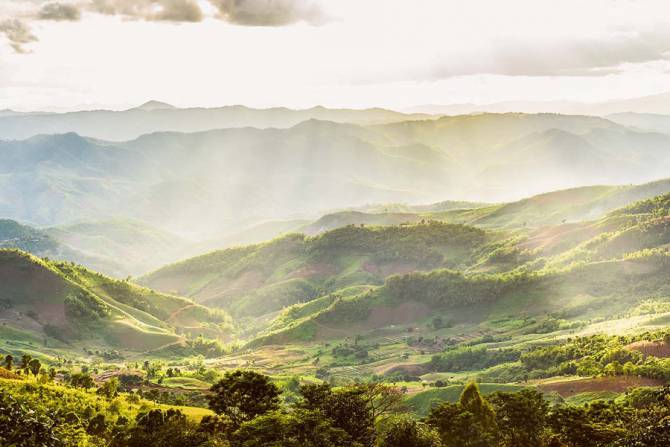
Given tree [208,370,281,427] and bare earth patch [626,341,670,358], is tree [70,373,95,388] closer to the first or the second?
tree [208,370,281,427]

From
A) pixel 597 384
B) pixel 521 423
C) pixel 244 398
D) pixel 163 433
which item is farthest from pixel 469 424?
pixel 597 384

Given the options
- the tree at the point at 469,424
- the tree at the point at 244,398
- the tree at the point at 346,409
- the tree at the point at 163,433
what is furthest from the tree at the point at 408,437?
the tree at the point at 163,433

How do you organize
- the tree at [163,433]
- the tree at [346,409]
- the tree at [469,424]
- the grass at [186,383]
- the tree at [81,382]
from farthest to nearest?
the grass at [186,383] < the tree at [81,382] < the tree at [346,409] < the tree at [469,424] < the tree at [163,433]

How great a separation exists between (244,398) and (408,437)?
21439 mm

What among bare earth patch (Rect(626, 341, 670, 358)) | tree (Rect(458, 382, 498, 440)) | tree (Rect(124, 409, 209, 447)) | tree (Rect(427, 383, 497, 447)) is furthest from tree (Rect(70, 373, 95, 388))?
bare earth patch (Rect(626, 341, 670, 358))

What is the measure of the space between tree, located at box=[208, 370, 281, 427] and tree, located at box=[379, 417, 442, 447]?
48.8ft

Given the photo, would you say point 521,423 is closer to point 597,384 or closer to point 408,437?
point 408,437

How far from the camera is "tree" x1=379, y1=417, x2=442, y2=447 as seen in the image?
249 ft

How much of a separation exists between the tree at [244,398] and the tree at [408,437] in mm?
14873

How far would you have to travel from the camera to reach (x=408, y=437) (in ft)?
250

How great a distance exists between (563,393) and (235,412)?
94698 millimetres

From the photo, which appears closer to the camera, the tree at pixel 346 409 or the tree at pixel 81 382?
the tree at pixel 346 409

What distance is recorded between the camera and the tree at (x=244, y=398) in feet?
279

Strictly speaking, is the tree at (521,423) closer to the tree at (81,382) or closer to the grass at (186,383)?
the tree at (81,382)
